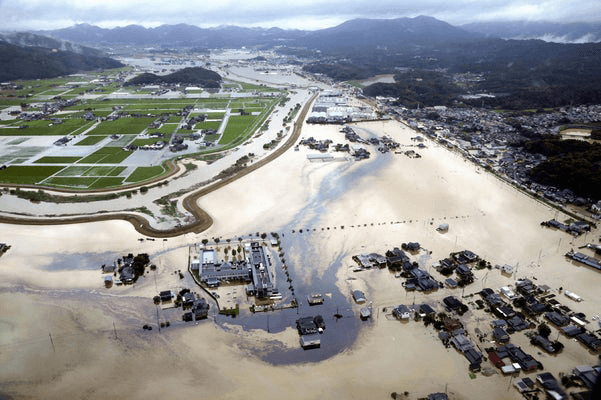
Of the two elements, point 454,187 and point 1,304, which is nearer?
point 1,304

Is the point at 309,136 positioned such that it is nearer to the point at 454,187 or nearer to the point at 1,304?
the point at 454,187

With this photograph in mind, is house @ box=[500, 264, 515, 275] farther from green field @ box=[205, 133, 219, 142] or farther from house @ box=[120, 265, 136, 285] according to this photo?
green field @ box=[205, 133, 219, 142]

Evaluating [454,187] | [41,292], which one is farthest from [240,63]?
[41,292]

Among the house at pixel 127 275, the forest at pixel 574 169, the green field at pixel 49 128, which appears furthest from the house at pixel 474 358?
the green field at pixel 49 128

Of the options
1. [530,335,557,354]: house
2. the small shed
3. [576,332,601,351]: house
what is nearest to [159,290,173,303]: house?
the small shed

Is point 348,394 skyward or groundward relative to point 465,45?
groundward

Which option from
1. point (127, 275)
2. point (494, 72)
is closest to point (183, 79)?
point (494, 72)

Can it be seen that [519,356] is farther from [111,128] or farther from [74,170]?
[111,128]
